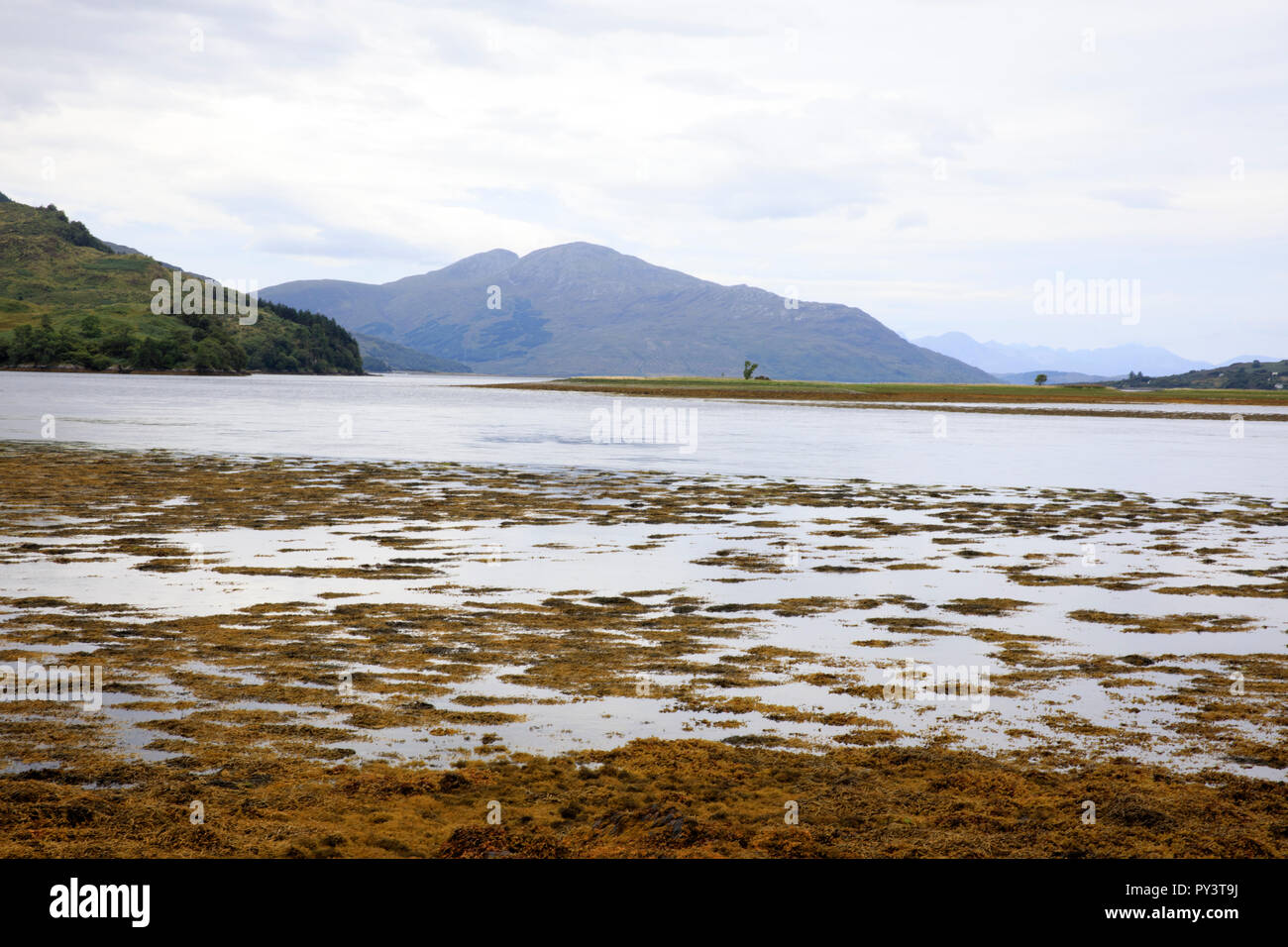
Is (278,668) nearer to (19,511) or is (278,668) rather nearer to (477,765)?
(477,765)

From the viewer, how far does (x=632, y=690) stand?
13.9 meters

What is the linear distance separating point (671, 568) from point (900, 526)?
34.0ft

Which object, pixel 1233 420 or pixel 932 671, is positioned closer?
pixel 932 671

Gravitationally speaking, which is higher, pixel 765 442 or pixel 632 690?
pixel 765 442

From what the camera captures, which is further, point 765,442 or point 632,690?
point 765,442

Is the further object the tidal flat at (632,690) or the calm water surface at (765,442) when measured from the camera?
the calm water surface at (765,442)

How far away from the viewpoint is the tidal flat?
9.43 m

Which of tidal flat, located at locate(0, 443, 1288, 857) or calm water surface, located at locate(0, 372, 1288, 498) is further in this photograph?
calm water surface, located at locate(0, 372, 1288, 498)

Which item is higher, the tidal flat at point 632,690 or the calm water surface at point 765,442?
the calm water surface at point 765,442

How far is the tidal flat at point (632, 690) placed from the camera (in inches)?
371

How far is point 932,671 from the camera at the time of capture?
14977 mm
